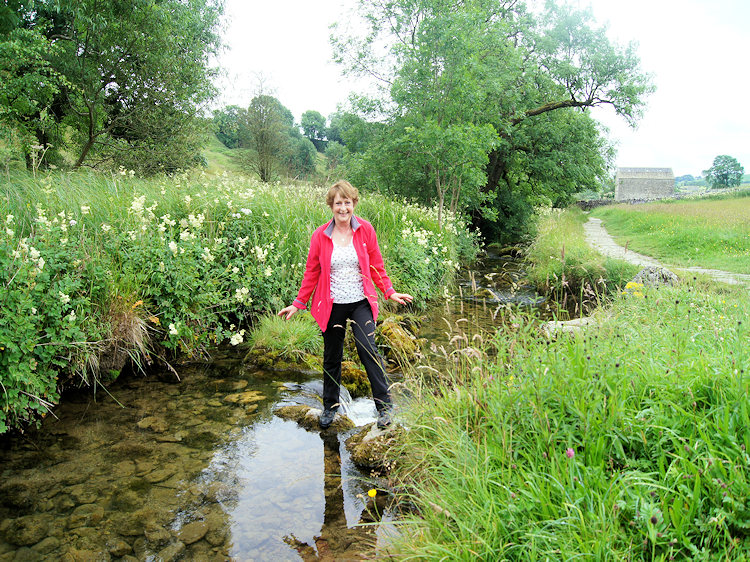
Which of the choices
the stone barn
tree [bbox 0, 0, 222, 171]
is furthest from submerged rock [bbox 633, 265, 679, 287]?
the stone barn

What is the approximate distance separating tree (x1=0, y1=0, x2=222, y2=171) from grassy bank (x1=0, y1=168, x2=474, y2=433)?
7687 mm

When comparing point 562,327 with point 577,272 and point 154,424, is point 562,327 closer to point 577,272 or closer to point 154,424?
point 154,424

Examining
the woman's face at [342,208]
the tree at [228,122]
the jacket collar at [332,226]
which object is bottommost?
the jacket collar at [332,226]

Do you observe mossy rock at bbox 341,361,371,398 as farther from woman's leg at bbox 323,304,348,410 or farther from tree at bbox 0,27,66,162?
tree at bbox 0,27,66,162

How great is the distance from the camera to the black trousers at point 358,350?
424 cm

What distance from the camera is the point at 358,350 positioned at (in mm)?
4238

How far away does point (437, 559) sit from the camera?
2.20 metres

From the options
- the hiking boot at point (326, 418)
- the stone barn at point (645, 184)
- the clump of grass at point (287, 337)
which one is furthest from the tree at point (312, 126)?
the hiking boot at point (326, 418)

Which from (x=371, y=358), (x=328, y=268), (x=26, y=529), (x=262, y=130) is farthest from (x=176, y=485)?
(x=262, y=130)

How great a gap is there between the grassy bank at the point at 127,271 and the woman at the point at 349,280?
212cm

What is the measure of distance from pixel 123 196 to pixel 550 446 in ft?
22.2

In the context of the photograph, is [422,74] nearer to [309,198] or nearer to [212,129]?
[309,198]

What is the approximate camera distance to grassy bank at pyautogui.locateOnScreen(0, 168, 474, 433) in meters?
4.09

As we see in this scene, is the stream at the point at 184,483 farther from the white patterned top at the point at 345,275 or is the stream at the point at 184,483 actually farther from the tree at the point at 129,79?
the tree at the point at 129,79
